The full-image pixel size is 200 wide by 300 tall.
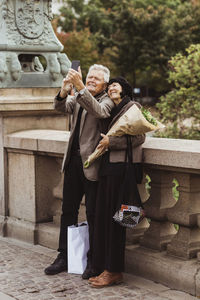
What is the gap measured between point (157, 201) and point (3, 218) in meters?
2.55

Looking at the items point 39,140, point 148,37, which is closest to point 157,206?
point 39,140

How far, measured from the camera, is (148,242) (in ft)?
18.3

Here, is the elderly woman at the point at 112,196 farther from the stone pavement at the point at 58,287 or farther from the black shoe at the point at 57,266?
the black shoe at the point at 57,266

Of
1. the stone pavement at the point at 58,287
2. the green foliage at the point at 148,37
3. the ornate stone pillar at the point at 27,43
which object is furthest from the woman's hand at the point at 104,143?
the green foliage at the point at 148,37

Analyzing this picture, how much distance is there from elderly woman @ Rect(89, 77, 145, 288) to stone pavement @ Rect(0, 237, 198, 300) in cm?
13

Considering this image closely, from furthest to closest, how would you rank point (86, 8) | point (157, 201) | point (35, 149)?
point (86, 8) → point (35, 149) → point (157, 201)

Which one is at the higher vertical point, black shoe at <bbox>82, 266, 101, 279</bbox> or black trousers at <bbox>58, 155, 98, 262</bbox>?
black trousers at <bbox>58, 155, 98, 262</bbox>

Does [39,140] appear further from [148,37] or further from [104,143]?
[148,37]

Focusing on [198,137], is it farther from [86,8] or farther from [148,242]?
[86,8]

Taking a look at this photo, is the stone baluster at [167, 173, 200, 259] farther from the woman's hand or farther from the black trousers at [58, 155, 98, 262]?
the black trousers at [58, 155, 98, 262]

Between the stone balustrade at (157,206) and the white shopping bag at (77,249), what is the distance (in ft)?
1.38

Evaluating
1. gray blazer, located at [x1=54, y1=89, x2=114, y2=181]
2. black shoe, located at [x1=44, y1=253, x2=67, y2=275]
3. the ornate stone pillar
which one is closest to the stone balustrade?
gray blazer, located at [x1=54, y1=89, x2=114, y2=181]

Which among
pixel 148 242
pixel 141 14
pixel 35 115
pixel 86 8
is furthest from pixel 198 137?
pixel 86 8

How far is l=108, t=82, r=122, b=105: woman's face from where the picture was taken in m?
5.30
